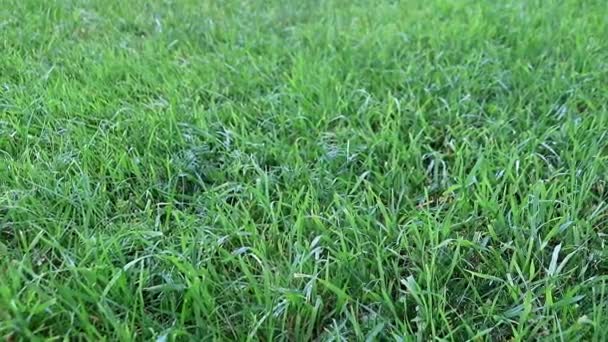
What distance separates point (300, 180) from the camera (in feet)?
7.34

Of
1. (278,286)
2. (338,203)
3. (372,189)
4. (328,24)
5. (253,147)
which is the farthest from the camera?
(328,24)

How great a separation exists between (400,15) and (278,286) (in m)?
2.53

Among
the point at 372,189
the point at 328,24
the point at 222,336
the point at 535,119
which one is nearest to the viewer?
the point at 222,336

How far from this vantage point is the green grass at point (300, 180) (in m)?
1.67

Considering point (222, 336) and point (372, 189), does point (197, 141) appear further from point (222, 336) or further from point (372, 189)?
point (222, 336)

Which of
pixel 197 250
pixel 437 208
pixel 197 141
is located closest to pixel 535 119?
pixel 437 208

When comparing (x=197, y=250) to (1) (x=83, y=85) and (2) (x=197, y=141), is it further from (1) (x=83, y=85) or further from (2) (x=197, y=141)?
(1) (x=83, y=85)

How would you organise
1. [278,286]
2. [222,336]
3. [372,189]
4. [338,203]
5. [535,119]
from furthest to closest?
[535,119]
[372,189]
[338,203]
[278,286]
[222,336]

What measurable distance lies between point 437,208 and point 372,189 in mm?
216

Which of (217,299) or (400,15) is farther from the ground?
(217,299)

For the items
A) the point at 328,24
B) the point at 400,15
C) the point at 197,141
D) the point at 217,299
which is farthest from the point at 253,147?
the point at 400,15

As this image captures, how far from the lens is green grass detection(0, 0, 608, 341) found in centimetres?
167

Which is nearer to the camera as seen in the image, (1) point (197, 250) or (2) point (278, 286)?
(2) point (278, 286)

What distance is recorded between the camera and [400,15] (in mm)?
3896
